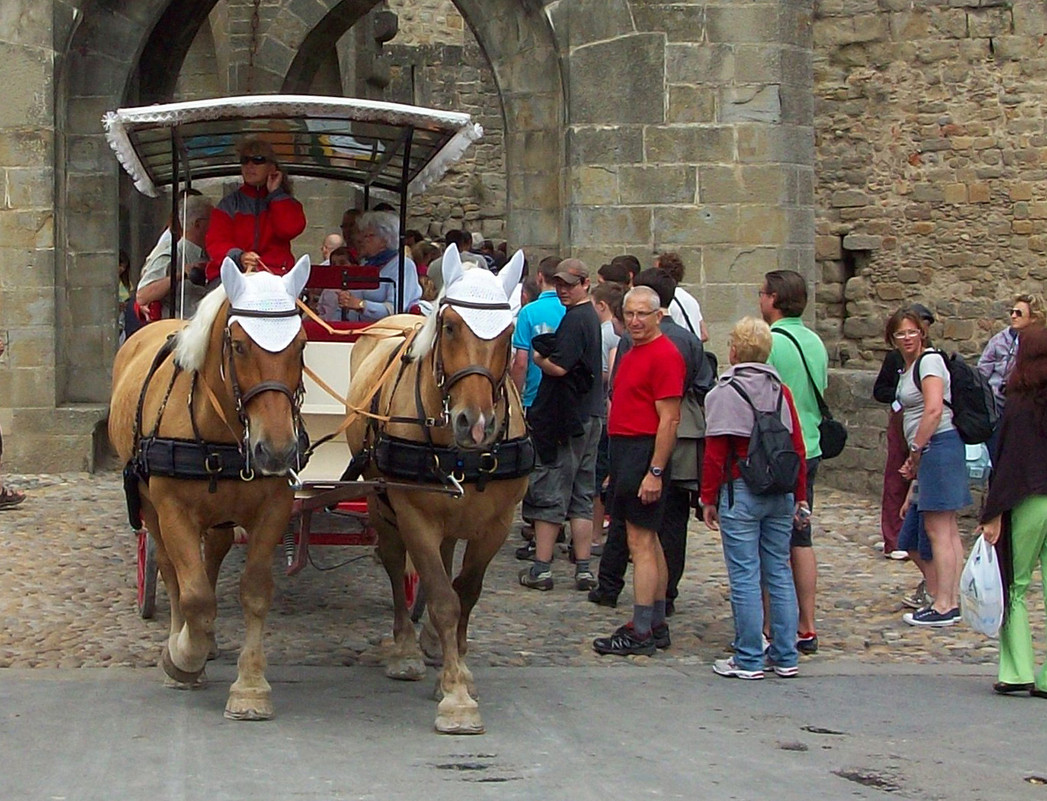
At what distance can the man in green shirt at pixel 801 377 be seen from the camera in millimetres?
8523

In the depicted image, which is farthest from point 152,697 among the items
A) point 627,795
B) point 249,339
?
point 627,795

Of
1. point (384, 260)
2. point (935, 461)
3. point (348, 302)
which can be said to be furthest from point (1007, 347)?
point (348, 302)

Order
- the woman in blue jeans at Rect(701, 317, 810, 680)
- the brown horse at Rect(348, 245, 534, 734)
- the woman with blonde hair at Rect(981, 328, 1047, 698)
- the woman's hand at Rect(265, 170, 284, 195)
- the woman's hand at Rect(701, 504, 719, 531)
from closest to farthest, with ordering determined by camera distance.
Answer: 1. the brown horse at Rect(348, 245, 534, 734)
2. the woman with blonde hair at Rect(981, 328, 1047, 698)
3. the woman in blue jeans at Rect(701, 317, 810, 680)
4. the woman's hand at Rect(701, 504, 719, 531)
5. the woman's hand at Rect(265, 170, 284, 195)

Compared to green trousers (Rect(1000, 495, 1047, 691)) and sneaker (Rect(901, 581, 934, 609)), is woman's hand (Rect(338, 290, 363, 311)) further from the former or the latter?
green trousers (Rect(1000, 495, 1047, 691))

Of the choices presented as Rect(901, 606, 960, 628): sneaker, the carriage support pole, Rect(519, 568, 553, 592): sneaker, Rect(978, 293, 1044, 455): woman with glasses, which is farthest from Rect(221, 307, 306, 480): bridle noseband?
Rect(978, 293, 1044, 455): woman with glasses

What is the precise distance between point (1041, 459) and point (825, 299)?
11.9 metres

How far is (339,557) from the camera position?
→ 1100cm

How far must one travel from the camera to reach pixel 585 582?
998 centimetres

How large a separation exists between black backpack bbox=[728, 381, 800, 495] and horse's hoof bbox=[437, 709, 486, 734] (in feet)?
5.96

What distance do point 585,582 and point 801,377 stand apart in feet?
6.70

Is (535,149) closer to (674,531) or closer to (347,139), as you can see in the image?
(347,139)

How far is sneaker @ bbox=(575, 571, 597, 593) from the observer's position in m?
9.95

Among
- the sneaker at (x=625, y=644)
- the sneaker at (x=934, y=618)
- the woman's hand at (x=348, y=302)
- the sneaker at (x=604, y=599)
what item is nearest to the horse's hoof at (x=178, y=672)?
the sneaker at (x=625, y=644)

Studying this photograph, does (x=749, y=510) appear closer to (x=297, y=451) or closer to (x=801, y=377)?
(x=801, y=377)
